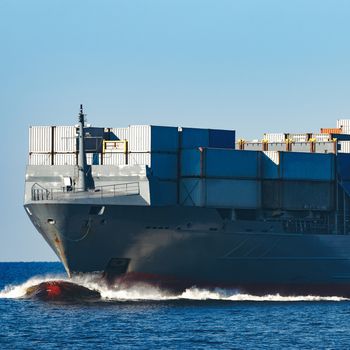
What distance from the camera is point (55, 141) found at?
76938 millimetres

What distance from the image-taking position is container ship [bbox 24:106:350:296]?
241ft

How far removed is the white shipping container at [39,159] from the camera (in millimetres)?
76812

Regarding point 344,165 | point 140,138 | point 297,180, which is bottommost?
point 297,180

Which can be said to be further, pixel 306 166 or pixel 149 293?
pixel 306 166

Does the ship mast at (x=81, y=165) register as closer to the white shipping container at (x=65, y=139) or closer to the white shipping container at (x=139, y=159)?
the white shipping container at (x=65, y=139)

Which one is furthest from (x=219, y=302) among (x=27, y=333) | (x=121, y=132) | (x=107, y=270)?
(x=27, y=333)

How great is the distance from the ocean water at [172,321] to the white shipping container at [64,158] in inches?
279

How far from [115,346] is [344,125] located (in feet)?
151

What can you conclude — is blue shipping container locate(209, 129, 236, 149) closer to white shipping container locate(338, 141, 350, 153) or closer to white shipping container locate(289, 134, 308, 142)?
white shipping container locate(289, 134, 308, 142)

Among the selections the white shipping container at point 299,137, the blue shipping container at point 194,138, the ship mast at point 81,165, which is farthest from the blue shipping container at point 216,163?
the white shipping container at point 299,137

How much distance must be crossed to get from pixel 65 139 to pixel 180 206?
8470 mm

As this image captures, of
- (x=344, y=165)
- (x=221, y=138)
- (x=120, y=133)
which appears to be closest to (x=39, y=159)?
(x=120, y=133)

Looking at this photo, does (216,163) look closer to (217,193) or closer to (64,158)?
(217,193)

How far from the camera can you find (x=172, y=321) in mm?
66000
